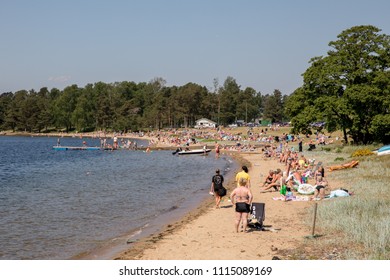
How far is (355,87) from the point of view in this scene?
129ft

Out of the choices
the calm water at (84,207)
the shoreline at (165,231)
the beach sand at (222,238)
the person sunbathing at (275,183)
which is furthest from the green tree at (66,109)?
the beach sand at (222,238)

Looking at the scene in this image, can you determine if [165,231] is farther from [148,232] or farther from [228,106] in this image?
[228,106]

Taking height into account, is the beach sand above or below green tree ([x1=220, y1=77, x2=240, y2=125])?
below

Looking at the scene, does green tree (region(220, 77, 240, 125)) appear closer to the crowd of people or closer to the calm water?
the calm water

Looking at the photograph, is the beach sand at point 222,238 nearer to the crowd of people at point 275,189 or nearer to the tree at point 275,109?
the crowd of people at point 275,189

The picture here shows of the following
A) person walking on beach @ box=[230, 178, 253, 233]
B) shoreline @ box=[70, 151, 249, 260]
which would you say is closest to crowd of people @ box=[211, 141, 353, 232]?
person walking on beach @ box=[230, 178, 253, 233]

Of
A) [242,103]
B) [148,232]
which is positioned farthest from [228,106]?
[148,232]

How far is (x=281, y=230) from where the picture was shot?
13.4m

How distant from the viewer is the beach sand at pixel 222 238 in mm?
11211

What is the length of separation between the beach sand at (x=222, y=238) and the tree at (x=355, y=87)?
24.8m

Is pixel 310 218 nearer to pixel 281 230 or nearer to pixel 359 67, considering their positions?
pixel 281 230

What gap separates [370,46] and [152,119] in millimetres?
93158

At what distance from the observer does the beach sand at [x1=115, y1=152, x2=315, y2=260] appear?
1121cm

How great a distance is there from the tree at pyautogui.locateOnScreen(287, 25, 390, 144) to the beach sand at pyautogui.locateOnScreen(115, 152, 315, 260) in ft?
81.3
